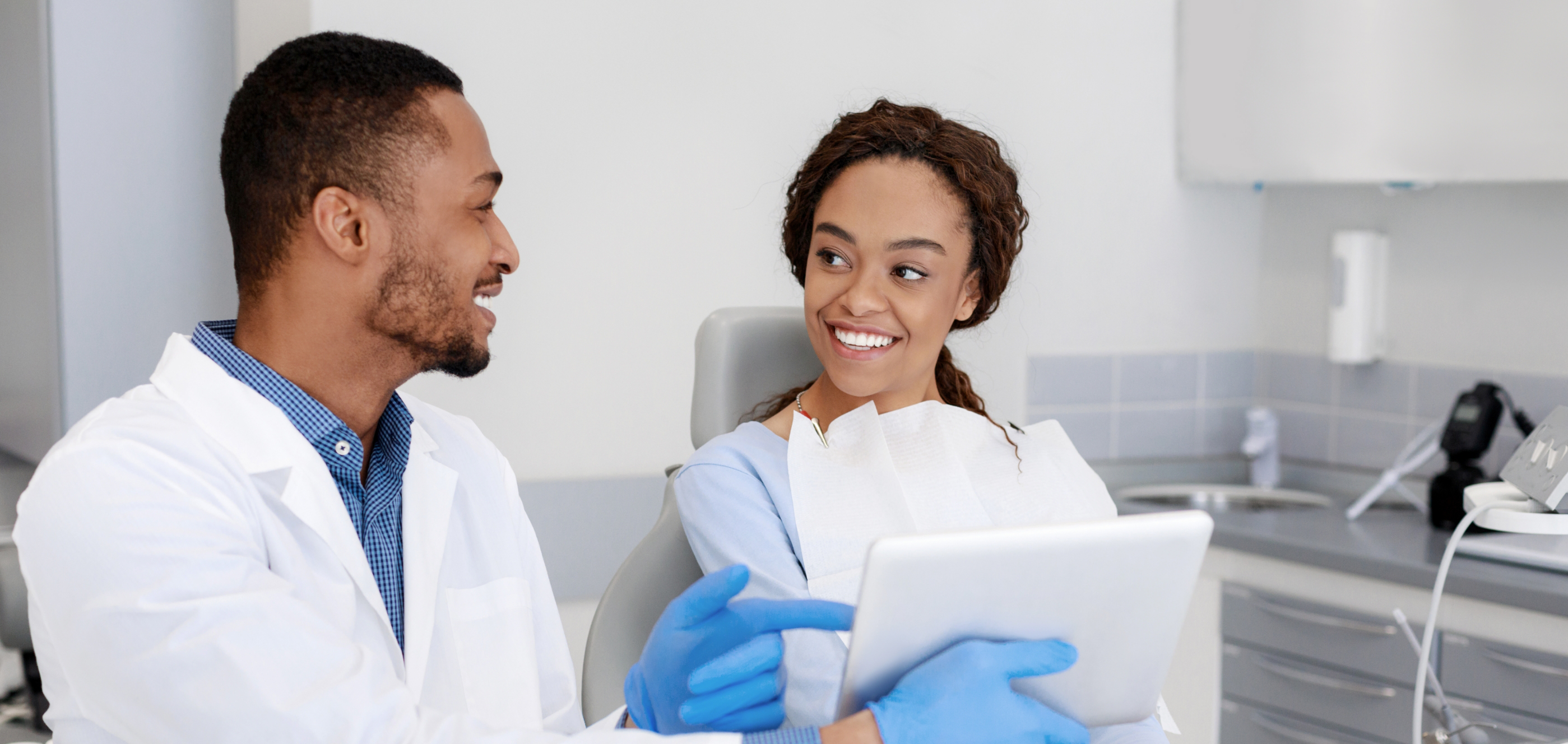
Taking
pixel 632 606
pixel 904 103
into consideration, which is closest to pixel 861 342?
pixel 632 606

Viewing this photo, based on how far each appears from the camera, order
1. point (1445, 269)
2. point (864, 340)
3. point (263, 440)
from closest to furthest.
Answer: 1. point (263, 440)
2. point (864, 340)
3. point (1445, 269)

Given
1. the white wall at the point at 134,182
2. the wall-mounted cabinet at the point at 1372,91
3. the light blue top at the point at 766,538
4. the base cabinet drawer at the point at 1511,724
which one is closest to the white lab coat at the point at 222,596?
the light blue top at the point at 766,538

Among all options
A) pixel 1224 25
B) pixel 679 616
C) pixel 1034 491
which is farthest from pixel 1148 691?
pixel 1224 25

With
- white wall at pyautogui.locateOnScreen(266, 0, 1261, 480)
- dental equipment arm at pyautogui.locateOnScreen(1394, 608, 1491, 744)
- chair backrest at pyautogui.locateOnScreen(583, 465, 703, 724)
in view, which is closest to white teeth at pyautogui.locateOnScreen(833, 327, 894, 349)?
chair backrest at pyautogui.locateOnScreen(583, 465, 703, 724)

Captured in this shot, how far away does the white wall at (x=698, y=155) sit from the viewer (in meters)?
2.33

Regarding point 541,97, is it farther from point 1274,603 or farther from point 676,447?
point 1274,603

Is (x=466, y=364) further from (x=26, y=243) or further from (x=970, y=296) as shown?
(x=26, y=243)

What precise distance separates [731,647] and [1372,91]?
219 cm

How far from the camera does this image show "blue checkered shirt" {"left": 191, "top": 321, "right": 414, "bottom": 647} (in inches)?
49.3

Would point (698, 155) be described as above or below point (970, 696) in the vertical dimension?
above

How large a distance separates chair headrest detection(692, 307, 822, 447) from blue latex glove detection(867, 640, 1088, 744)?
750 millimetres

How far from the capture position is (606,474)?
95.4 inches

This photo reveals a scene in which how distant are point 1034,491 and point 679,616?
25.7 inches

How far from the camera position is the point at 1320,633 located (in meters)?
2.39
